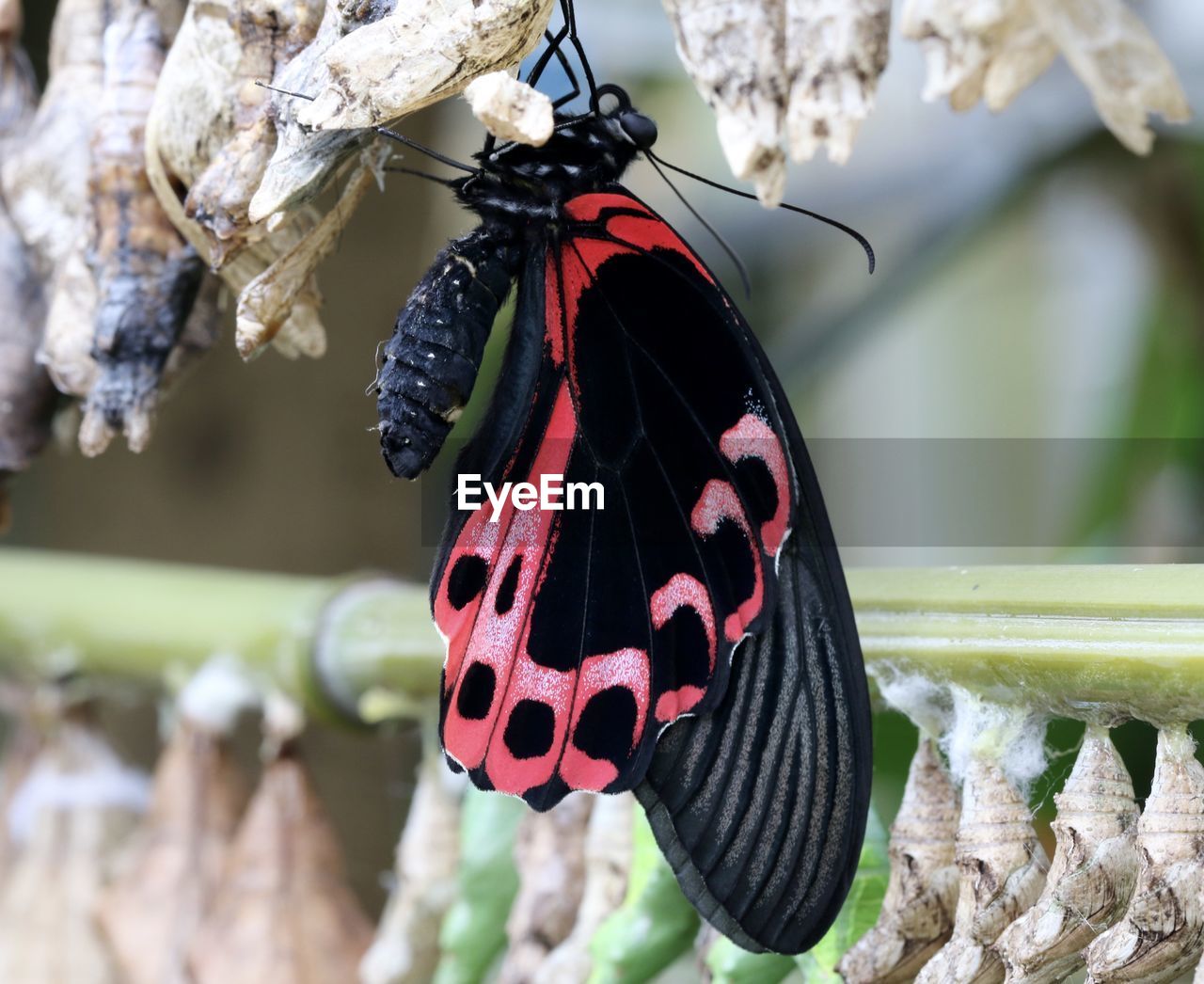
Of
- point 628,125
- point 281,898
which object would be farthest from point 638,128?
point 281,898

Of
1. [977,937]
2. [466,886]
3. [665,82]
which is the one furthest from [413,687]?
[665,82]

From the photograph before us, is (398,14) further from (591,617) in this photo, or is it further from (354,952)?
(354,952)

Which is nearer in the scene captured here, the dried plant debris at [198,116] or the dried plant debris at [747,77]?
→ the dried plant debris at [747,77]

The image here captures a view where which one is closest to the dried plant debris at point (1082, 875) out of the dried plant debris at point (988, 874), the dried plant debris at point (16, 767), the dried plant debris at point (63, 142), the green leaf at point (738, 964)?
the dried plant debris at point (988, 874)

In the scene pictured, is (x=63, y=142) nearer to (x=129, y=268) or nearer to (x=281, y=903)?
(x=129, y=268)

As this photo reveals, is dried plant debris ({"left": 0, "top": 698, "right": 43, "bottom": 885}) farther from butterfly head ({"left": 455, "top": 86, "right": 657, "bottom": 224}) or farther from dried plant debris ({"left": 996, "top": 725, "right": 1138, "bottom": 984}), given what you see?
dried plant debris ({"left": 996, "top": 725, "right": 1138, "bottom": 984})

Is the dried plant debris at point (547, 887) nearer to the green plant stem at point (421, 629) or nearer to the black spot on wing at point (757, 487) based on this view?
the green plant stem at point (421, 629)

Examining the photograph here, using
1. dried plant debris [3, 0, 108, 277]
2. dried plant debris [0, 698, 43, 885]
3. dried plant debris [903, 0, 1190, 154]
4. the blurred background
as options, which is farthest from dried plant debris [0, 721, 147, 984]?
dried plant debris [903, 0, 1190, 154]
